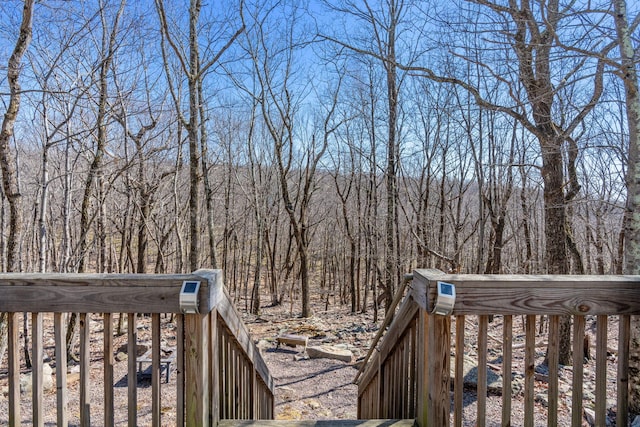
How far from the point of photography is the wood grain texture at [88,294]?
1.65 metres

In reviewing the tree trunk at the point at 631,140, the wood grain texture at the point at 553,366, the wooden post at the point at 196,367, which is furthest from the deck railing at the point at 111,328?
the tree trunk at the point at 631,140

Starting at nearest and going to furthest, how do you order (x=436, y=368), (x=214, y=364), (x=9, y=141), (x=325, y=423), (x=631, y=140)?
(x=436, y=368), (x=214, y=364), (x=325, y=423), (x=631, y=140), (x=9, y=141)

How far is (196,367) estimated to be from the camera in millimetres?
1636

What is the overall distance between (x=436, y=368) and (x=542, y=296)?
21.9 inches

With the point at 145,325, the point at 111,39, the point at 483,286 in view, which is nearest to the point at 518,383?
the point at 483,286

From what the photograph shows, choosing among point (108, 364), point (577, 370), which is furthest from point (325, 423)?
point (577, 370)

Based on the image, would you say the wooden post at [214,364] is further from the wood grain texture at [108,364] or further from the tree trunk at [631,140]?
the tree trunk at [631,140]

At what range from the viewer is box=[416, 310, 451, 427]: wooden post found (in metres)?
1.63

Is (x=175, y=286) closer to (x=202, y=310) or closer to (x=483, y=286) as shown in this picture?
(x=202, y=310)

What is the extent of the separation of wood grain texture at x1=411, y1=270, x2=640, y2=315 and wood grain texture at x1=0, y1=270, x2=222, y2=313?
1118 millimetres

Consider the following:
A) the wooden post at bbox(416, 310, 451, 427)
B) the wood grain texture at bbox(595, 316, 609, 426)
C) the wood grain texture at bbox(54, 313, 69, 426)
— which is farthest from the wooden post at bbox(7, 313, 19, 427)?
the wood grain texture at bbox(595, 316, 609, 426)

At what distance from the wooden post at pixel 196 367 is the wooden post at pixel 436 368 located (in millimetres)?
968

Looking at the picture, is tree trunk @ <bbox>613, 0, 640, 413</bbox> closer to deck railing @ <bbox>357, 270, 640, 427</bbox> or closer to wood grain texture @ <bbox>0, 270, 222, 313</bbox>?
deck railing @ <bbox>357, 270, 640, 427</bbox>

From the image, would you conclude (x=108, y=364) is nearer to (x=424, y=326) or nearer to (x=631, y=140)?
(x=424, y=326)
